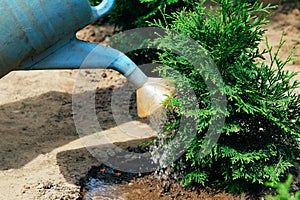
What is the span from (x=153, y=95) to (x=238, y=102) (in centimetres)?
69

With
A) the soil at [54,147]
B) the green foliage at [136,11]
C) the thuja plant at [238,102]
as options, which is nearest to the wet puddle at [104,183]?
the soil at [54,147]

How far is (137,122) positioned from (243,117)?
5.27 feet

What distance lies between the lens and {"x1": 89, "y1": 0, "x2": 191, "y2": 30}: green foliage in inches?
215

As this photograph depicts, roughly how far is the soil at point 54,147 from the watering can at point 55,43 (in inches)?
28.1

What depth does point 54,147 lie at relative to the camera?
4715mm

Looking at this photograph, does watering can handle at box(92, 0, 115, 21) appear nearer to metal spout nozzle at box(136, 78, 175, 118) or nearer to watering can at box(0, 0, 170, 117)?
watering can at box(0, 0, 170, 117)

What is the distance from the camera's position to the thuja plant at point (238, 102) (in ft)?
12.2

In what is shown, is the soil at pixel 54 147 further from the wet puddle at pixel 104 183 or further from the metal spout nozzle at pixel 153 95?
the metal spout nozzle at pixel 153 95

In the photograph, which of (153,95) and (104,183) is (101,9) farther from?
(104,183)

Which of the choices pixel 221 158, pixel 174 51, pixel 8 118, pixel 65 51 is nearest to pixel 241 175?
pixel 221 158

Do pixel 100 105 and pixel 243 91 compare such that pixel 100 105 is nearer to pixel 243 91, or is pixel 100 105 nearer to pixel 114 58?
pixel 114 58

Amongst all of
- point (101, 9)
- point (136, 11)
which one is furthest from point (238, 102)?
point (136, 11)

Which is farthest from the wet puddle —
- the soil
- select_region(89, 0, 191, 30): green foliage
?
select_region(89, 0, 191, 30): green foliage

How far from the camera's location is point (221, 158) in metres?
4.08
